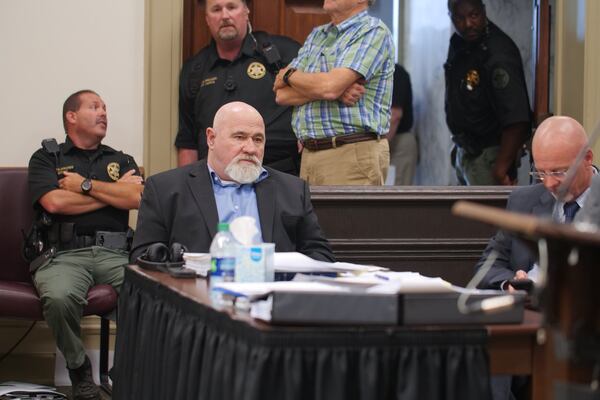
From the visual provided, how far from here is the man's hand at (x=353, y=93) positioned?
4695 mm

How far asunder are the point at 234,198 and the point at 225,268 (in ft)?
3.76

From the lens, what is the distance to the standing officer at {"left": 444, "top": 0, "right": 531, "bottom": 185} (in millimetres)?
6117

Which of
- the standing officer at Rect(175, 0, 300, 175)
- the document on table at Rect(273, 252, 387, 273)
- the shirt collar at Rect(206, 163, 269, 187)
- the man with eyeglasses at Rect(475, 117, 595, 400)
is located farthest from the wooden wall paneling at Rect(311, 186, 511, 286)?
the document on table at Rect(273, 252, 387, 273)

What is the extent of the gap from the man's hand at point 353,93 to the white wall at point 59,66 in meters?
1.39

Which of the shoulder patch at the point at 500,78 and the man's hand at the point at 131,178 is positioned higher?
the shoulder patch at the point at 500,78

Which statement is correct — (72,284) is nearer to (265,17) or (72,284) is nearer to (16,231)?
(16,231)

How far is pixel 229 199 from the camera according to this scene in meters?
3.89

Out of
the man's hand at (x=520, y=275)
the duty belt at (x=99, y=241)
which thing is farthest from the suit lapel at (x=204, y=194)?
the duty belt at (x=99, y=241)

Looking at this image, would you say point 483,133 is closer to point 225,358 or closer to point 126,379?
point 126,379

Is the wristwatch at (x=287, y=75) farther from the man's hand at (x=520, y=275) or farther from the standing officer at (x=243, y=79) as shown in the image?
the man's hand at (x=520, y=275)

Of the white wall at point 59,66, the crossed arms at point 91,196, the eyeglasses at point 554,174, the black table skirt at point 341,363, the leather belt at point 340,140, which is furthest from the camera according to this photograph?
the white wall at point 59,66

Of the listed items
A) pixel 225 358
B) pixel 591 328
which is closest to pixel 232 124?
pixel 225 358

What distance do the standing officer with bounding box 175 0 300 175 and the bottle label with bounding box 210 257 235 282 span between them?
7.69 ft

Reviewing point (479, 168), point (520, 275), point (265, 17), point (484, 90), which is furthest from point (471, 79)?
point (520, 275)
